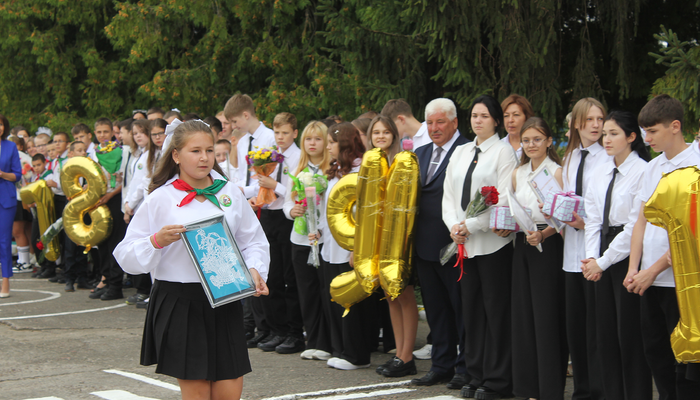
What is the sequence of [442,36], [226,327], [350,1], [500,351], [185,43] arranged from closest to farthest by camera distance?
[226,327] → [500,351] → [442,36] → [350,1] → [185,43]

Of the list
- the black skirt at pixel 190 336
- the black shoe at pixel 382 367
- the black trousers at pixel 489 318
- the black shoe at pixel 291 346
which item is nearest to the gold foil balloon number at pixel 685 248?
the black trousers at pixel 489 318

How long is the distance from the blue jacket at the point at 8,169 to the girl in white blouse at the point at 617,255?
8.31 m

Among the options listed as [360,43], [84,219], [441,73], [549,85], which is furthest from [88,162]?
[549,85]

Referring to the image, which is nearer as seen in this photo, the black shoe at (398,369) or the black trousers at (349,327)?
the black shoe at (398,369)

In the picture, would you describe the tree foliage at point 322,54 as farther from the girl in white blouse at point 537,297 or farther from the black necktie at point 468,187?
the girl in white blouse at point 537,297

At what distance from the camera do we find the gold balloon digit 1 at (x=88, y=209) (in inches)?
400

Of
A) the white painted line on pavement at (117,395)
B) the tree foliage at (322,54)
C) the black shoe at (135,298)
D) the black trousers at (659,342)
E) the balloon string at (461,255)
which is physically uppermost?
the tree foliage at (322,54)

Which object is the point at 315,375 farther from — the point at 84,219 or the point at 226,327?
the point at 84,219

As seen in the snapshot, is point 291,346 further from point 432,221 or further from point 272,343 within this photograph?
point 432,221

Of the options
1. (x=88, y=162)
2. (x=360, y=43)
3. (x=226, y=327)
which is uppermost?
(x=360, y=43)

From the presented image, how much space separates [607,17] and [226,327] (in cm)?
684

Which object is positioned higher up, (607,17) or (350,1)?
(350,1)

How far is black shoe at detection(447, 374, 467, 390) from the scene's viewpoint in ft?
19.2

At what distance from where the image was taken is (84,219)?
1111cm
